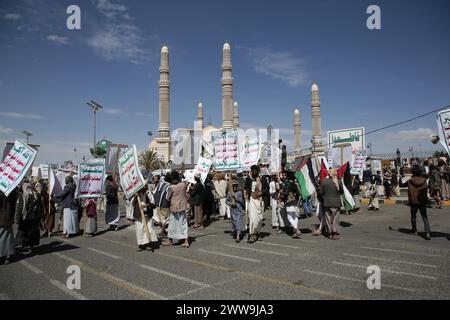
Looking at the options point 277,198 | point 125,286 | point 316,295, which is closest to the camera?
point 316,295

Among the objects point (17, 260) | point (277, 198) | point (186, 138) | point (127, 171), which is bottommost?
point (17, 260)

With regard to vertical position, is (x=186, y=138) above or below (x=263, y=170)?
above

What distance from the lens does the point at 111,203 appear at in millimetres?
9641

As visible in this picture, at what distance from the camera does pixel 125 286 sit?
14.0ft

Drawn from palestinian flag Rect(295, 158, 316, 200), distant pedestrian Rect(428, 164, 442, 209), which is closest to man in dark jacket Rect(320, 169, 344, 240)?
palestinian flag Rect(295, 158, 316, 200)

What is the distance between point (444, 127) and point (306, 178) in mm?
3357

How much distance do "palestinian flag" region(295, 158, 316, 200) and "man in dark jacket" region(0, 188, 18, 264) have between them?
6.67m

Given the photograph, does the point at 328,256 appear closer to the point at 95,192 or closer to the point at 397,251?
the point at 397,251

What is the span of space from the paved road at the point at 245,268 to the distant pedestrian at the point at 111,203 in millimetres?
1741

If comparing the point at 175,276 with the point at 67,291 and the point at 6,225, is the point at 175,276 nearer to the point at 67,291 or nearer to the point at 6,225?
the point at 67,291

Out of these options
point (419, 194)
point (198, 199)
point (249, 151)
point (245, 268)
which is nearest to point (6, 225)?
point (245, 268)

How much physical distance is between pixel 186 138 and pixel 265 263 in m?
5.94

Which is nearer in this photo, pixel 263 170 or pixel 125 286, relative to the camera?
pixel 125 286
